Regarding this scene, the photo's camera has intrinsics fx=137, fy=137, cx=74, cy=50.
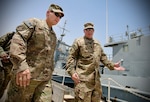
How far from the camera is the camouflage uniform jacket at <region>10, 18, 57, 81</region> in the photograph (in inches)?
58.4

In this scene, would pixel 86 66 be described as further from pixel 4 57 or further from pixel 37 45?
pixel 4 57

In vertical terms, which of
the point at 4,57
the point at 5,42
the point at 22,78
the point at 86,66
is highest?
the point at 5,42

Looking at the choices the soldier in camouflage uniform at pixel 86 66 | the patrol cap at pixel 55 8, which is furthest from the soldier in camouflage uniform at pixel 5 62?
the patrol cap at pixel 55 8

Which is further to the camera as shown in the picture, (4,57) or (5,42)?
(5,42)

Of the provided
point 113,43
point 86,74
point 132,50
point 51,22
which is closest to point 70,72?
point 86,74

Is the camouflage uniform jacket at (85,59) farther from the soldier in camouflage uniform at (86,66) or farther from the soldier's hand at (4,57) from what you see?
the soldier's hand at (4,57)

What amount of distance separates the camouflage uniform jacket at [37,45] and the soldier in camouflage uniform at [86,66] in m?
0.74

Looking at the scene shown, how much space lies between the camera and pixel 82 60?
2.45m

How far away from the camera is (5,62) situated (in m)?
2.76

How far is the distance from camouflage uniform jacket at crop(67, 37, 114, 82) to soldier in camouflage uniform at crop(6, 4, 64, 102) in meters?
0.73

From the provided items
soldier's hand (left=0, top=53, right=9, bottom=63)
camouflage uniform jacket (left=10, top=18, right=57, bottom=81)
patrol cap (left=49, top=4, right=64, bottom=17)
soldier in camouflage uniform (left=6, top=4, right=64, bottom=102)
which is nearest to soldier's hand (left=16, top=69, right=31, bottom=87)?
soldier in camouflage uniform (left=6, top=4, right=64, bottom=102)

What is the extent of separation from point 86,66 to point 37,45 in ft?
3.45

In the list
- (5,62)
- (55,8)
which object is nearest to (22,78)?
(55,8)

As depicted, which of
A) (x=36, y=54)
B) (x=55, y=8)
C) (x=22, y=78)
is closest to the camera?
(x=22, y=78)
